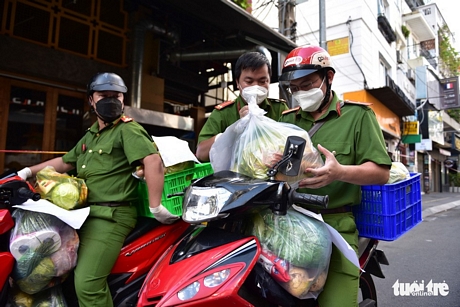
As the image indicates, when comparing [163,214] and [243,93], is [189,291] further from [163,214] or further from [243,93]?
[243,93]

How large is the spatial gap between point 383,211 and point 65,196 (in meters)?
1.81

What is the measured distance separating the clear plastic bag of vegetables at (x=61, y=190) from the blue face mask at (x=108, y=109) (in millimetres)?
477

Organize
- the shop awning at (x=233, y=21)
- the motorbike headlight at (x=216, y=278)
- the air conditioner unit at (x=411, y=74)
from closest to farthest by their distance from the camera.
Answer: the motorbike headlight at (x=216, y=278), the shop awning at (x=233, y=21), the air conditioner unit at (x=411, y=74)

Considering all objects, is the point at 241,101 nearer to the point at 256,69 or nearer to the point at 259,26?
the point at 256,69

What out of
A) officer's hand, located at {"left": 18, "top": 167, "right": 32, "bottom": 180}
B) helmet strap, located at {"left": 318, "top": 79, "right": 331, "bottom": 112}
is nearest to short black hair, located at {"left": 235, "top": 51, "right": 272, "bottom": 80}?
helmet strap, located at {"left": 318, "top": 79, "right": 331, "bottom": 112}

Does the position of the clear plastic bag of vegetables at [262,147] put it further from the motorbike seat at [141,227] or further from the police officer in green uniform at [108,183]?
the motorbike seat at [141,227]

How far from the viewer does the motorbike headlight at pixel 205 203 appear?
1324 millimetres

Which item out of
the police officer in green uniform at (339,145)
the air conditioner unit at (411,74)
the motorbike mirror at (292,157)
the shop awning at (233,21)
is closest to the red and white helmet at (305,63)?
the police officer in green uniform at (339,145)

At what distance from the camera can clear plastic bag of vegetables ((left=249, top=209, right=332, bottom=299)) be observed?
132cm

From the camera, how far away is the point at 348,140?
5.54 feet

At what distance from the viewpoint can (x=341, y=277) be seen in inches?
62.5

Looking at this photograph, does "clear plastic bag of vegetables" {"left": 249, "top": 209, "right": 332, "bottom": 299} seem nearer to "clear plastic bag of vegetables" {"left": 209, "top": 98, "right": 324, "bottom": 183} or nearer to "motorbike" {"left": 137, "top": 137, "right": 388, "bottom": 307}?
"motorbike" {"left": 137, "top": 137, "right": 388, "bottom": 307}

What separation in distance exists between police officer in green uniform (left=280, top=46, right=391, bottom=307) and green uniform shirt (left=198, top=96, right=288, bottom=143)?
2.10ft

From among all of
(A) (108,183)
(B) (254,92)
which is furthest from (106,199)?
(B) (254,92)
